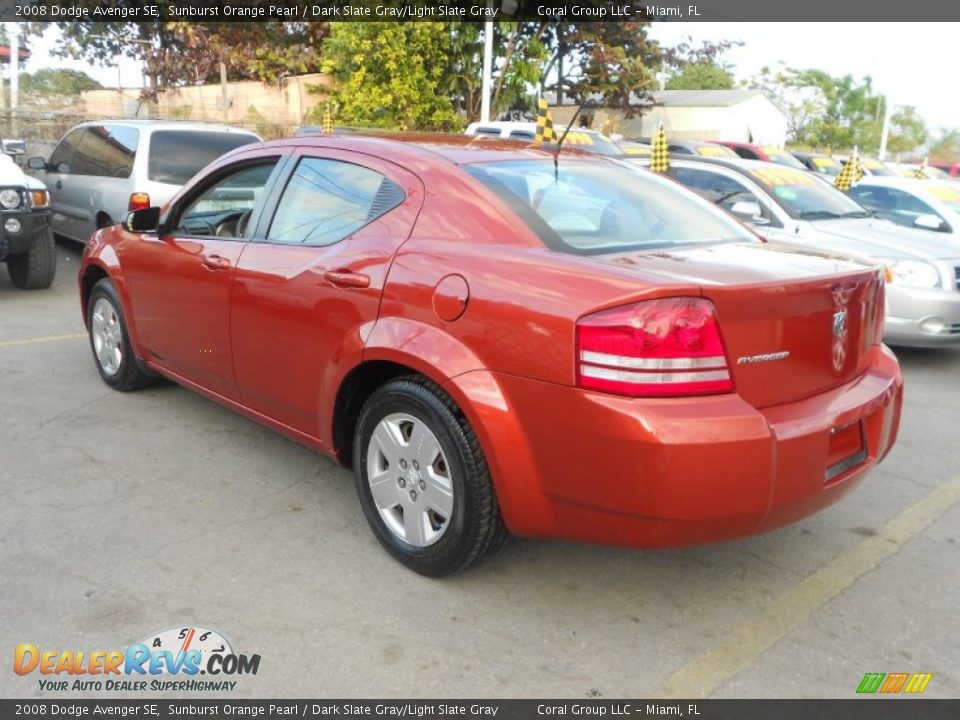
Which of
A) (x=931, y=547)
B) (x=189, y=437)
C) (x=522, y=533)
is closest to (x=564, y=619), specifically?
(x=522, y=533)

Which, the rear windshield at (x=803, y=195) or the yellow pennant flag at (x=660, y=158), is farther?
the yellow pennant flag at (x=660, y=158)

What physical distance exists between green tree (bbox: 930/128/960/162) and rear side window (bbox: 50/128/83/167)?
8758 cm

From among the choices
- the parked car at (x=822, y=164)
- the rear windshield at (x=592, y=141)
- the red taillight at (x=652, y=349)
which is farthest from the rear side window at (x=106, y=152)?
the parked car at (x=822, y=164)

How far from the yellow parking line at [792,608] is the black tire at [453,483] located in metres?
0.76

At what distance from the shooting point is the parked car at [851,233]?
652 centimetres

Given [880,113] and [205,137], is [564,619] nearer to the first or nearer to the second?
[205,137]

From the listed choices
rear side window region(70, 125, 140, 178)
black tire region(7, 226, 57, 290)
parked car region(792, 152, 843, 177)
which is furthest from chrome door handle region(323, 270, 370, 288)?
parked car region(792, 152, 843, 177)

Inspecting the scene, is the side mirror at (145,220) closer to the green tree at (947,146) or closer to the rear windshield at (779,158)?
the rear windshield at (779,158)

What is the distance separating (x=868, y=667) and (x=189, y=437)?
335cm

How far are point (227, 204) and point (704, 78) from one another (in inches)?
2593

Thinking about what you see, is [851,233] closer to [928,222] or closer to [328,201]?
[928,222]

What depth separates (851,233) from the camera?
7.21 metres

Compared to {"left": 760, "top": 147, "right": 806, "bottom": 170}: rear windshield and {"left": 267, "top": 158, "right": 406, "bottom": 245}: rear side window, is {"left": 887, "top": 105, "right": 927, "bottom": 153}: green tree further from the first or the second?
{"left": 267, "top": 158, "right": 406, "bottom": 245}: rear side window

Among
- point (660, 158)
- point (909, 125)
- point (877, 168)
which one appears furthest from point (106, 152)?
point (909, 125)
